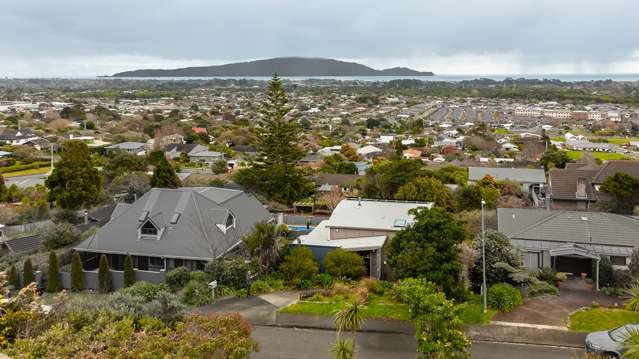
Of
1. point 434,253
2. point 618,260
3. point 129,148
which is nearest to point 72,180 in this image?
point 434,253

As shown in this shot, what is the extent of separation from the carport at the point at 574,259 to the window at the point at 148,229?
15977 mm

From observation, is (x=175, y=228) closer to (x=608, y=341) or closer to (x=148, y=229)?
(x=148, y=229)

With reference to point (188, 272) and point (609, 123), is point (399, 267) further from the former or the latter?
point (609, 123)

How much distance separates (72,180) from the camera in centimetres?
3147

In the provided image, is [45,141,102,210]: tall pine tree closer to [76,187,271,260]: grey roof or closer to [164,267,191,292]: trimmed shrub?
[76,187,271,260]: grey roof

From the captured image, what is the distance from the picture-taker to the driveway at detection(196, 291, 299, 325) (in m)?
18.9

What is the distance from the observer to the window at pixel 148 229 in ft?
76.6

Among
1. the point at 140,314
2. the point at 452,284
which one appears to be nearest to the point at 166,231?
the point at 140,314

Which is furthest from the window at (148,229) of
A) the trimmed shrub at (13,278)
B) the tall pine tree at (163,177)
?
the tall pine tree at (163,177)

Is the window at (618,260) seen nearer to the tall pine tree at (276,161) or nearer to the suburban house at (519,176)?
the suburban house at (519,176)

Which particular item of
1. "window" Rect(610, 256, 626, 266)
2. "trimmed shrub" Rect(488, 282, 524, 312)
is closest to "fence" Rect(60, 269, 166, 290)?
"trimmed shrub" Rect(488, 282, 524, 312)

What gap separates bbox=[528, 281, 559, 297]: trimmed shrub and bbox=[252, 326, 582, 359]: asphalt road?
334 cm

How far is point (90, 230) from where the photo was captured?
1057 inches

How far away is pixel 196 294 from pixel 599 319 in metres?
13.3
